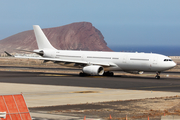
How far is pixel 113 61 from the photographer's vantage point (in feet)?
182

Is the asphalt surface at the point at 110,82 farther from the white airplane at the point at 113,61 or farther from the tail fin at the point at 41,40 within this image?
the tail fin at the point at 41,40

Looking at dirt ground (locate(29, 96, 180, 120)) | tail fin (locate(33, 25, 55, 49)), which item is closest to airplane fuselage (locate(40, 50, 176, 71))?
tail fin (locate(33, 25, 55, 49))

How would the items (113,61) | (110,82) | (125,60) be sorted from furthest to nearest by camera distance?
(113,61)
(125,60)
(110,82)

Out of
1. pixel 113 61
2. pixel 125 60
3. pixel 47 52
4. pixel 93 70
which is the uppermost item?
pixel 47 52

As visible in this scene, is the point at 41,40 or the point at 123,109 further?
the point at 41,40

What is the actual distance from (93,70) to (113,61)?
4193 mm

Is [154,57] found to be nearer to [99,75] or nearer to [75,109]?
[99,75]

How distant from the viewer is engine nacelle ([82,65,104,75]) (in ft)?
174

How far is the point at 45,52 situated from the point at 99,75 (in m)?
12.1

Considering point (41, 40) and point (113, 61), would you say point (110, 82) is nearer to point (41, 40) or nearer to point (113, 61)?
point (113, 61)

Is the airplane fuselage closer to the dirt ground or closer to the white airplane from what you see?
the white airplane

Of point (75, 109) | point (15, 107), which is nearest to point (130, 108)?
point (75, 109)

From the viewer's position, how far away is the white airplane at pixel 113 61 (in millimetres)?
51469

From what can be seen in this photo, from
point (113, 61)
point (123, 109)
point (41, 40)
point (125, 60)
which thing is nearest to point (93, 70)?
point (113, 61)
